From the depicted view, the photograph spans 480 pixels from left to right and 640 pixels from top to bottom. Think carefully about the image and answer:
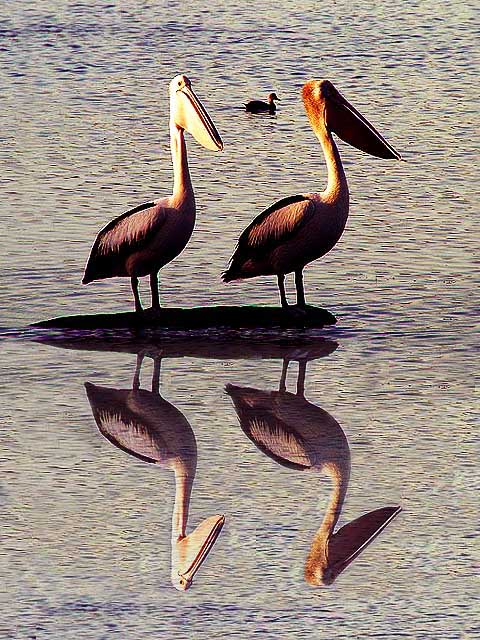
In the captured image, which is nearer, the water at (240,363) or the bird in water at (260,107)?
the water at (240,363)

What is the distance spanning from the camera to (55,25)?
16.3m

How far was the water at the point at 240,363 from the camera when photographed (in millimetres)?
4508

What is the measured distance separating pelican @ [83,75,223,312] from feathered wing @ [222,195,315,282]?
262 mm

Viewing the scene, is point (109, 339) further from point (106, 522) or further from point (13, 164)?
point (13, 164)

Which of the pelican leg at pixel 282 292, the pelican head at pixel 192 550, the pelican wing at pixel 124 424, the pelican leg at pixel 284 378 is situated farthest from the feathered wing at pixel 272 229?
the pelican head at pixel 192 550

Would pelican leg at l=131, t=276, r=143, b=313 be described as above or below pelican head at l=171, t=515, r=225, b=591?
below

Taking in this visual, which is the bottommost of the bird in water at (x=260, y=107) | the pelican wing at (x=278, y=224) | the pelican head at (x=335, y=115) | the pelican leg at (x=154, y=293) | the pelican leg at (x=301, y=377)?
the bird in water at (x=260, y=107)

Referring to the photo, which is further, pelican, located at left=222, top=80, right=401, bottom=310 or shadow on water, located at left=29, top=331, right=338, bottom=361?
pelican, located at left=222, top=80, right=401, bottom=310

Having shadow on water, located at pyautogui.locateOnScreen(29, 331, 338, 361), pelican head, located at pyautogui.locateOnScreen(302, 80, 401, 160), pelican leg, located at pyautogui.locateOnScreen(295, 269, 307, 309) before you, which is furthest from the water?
pelican head, located at pyautogui.locateOnScreen(302, 80, 401, 160)

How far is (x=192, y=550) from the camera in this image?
478cm

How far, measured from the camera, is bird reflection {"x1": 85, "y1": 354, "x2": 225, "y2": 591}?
15.7 feet

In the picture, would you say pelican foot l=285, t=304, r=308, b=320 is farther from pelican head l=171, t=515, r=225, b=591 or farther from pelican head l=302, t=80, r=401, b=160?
pelican head l=171, t=515, r=225, b=591

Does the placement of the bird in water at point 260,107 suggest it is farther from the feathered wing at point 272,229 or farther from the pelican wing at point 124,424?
the pelican wing at point 124,424

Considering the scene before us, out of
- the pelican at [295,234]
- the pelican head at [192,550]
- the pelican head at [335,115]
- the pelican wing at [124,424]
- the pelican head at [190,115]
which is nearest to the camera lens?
the pelican head at [192,550]
